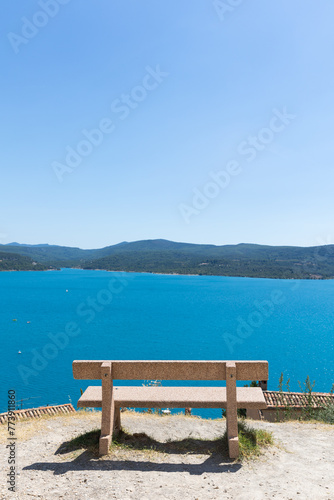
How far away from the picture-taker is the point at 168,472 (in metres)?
4.32

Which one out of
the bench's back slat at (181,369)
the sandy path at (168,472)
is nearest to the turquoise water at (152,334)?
the sandy path at (168,472)

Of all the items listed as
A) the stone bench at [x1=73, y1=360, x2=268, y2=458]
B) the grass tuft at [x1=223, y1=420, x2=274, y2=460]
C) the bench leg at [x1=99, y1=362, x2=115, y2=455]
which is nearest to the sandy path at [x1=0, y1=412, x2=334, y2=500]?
the grass tuft at [x1=223, y1=420, x2=274, y2=460]

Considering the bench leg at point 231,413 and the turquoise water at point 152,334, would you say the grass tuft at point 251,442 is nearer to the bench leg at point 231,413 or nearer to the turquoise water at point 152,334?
the bench leg at point 231,413

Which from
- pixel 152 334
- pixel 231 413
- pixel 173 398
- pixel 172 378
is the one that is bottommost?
pixel 152 334

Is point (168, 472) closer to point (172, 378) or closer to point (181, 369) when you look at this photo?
point (172, 378)

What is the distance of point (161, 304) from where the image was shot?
322 ft

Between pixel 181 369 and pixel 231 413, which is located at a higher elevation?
pixel 181 369

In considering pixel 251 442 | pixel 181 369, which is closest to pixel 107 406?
pixel 181 369

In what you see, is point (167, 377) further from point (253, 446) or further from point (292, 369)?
point (292, 369)

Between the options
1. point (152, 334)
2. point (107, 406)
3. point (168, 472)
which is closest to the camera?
point (168, 472)

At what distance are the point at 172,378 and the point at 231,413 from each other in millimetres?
963

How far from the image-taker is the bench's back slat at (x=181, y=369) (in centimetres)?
480

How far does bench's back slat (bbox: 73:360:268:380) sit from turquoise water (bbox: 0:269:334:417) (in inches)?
1165

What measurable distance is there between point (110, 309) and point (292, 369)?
193ft
